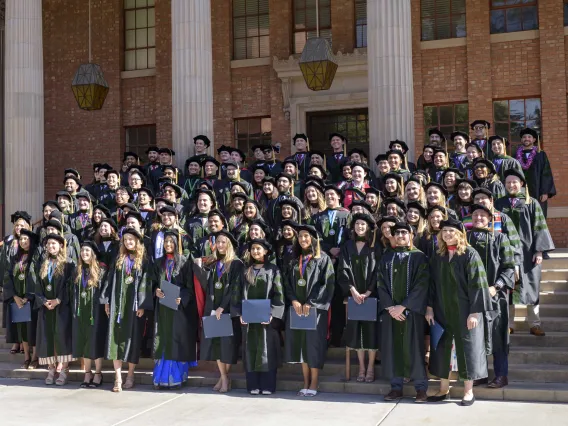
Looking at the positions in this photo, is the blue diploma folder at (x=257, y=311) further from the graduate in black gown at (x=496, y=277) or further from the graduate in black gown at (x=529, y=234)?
the graduate in black gown at (x=529, y=234)

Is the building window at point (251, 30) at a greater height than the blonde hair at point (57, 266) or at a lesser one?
greater

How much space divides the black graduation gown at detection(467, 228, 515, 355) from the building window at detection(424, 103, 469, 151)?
29.5 feet

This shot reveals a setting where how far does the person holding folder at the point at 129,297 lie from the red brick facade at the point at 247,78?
9.11 m

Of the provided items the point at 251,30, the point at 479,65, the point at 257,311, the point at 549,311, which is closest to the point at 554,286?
the point at 549,311

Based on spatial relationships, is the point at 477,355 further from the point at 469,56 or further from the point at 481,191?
the point at 469,56

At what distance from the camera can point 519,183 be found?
995 cm

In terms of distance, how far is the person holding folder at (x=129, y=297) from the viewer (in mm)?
9805

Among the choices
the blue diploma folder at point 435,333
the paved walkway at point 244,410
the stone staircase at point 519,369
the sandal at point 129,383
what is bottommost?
the paved walkway at point 244,410

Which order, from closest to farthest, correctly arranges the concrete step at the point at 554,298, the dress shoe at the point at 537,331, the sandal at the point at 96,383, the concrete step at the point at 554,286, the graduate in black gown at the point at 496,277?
the graduate in black gown at the point at 496,277 < the dress shoe at the point at 537,331 < the sandal at the point at 96,383 < the concrete step at the point at 554,298 < the concrete step at the point at 554,286

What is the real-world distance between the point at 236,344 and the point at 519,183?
4.06 metres

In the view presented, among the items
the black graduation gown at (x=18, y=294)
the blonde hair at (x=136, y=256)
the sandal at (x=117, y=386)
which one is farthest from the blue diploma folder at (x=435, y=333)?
the black graduation gown at (x=18, y=294)

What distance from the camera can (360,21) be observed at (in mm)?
18266

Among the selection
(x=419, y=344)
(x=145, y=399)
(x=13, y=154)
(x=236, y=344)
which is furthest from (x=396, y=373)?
(x=13, y=154)

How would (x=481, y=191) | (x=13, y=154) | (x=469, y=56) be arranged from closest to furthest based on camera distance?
1. (x=481, y=191)
2. (x=13, y=154)
3. (x=469, y=56)
